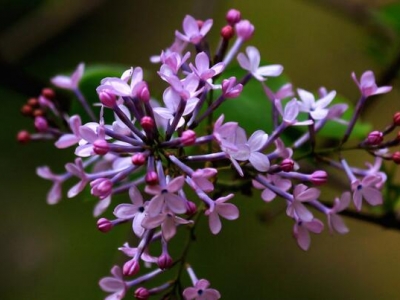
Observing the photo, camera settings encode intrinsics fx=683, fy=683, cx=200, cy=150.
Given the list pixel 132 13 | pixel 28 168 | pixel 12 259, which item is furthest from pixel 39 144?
pixel 132 13

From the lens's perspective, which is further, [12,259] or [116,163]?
[12,259]

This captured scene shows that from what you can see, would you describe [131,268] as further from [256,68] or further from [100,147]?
[256,68]

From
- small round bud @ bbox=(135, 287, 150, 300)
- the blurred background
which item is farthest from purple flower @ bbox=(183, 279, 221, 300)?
the blurred background

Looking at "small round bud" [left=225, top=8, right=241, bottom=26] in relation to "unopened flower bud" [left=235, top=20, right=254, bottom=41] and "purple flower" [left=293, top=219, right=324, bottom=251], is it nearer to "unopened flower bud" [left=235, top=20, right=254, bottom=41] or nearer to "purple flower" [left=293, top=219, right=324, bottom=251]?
"unopened flower bud" [left=235, top=20, right=254, bottom=41]

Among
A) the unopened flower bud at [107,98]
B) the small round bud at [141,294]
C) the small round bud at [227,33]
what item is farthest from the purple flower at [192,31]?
the small round bud at [141,294]

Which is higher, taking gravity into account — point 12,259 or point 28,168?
point 28,168

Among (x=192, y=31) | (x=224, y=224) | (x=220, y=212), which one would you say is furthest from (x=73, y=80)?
(x=224, y=224)

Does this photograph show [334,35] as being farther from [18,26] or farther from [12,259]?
[12,259]
